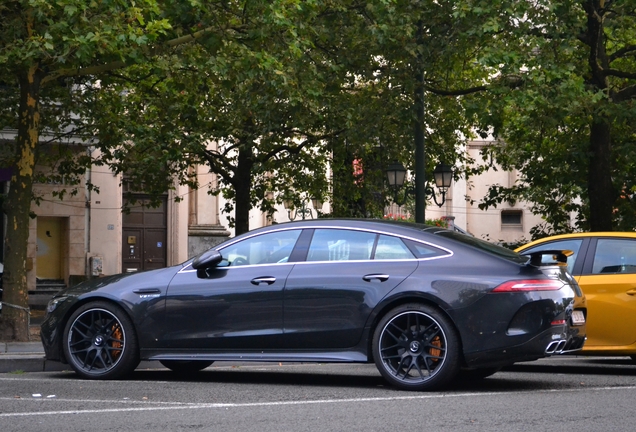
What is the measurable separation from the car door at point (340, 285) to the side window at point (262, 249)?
22 cm

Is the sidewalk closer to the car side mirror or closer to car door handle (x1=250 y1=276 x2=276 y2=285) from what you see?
the car side mirror

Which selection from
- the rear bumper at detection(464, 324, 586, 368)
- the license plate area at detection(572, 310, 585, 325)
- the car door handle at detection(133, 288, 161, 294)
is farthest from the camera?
the car door handle at detection(133, 288, 161, 294)

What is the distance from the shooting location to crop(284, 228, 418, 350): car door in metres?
9.20

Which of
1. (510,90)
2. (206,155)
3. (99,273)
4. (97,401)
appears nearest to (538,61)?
(510,90)

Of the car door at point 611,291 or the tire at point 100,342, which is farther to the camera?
the car door at point 611,291

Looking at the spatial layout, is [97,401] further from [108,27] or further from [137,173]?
[137,173]

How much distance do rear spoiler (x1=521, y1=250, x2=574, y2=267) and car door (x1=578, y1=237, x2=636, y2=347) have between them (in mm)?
1104

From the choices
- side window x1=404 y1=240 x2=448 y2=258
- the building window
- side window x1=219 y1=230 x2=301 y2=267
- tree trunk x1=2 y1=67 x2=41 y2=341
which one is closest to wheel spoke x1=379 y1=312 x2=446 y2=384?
side window x1=404 y1=240 x2=448 y2=258

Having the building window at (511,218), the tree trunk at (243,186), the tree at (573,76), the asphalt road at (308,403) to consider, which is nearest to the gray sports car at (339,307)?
the asphalt road at (308,403)

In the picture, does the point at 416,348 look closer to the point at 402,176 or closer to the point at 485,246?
the point at 485,246

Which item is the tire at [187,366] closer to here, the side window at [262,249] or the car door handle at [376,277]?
the side window at [262,249]

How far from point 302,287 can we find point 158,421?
2549mm

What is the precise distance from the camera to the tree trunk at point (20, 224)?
15.1 m

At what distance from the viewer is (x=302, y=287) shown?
31.0 ft
